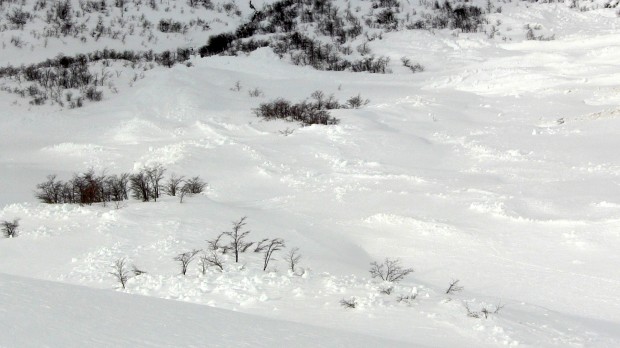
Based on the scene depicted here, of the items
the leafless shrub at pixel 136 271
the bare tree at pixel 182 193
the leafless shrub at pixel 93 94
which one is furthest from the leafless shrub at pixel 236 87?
the leafless shrub at pixel 136 271

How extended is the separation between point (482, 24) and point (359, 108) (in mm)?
6952

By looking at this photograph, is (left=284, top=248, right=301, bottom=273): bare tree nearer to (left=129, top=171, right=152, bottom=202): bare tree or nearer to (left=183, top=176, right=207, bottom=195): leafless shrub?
(left=183, top=176, right=207, bottom=195): leafless shrub

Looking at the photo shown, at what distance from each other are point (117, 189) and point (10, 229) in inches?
71.9

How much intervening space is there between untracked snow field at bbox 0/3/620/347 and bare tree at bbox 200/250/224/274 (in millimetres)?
102

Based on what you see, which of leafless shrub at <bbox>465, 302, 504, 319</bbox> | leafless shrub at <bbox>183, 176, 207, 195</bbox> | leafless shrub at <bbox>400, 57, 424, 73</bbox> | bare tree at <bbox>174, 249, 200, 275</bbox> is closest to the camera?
leafless shrub at <bbox>465, 302, 504, 319</bbox>

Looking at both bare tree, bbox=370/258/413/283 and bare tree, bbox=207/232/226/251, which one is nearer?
bare tree, bbox=370/258/413/283

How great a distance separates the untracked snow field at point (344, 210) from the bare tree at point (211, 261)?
0.10 m

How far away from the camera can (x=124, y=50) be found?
16.5 meters

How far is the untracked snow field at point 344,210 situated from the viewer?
3.00 meters

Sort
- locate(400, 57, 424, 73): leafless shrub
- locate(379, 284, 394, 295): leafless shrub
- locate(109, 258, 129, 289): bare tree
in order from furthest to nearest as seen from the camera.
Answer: locate(400, 57, 424, 73): leafless shrub → locate(109, 258, 129, 289): bare tree → locate(379, 284, 394, 295): leafless shrub

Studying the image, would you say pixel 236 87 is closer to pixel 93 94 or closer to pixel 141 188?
pixel 93 94

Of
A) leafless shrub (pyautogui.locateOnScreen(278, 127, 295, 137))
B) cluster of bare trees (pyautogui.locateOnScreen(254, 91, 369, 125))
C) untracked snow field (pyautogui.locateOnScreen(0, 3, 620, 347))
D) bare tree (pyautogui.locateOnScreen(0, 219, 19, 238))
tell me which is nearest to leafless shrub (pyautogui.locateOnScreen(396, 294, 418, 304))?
untracked snow field (pyautogui.locateOnScreen(0, 3, 620, 347))

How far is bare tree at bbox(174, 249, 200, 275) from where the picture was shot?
4775 millimetres

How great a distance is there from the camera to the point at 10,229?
19.6 ft
